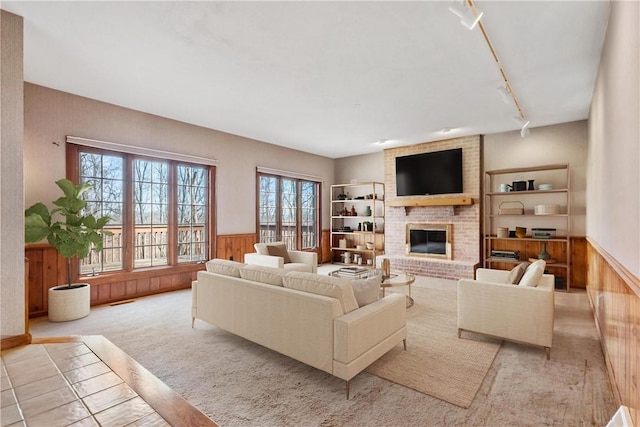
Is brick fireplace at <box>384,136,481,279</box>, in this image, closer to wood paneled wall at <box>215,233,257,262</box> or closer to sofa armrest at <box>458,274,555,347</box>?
sofa armrest at <box>458,274,555,347</box>

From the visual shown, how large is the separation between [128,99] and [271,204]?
3.35 m

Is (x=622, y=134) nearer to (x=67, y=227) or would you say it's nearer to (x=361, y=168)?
(x=67, y=227)

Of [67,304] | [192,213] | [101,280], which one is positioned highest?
[192,213]

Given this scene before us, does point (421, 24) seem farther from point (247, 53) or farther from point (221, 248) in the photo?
point (221, 248)

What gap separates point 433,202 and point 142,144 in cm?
541

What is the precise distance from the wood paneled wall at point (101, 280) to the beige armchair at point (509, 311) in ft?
14.3

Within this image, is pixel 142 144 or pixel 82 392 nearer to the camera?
pixel 82 392

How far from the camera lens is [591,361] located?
2.63m

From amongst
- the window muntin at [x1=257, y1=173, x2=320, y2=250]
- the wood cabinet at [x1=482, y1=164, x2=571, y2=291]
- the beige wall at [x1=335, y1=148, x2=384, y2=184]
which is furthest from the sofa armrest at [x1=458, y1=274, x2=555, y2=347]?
the beige wall at [x1=335, y1=148, x2=384, y2=184]

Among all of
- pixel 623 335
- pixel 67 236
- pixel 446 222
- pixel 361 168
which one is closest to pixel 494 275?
pixel 623 335

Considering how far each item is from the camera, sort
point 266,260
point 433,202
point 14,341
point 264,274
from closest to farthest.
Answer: point 14,341 → point 264,274 → point 266,260 → point 433,202

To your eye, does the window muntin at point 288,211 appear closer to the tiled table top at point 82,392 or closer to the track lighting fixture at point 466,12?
the tiled table top at point 82,392

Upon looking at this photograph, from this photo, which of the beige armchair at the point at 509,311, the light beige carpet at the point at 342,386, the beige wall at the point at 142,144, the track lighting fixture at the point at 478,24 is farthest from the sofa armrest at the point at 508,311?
the beige wall at the point at 142,144

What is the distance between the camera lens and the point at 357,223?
321 inches
